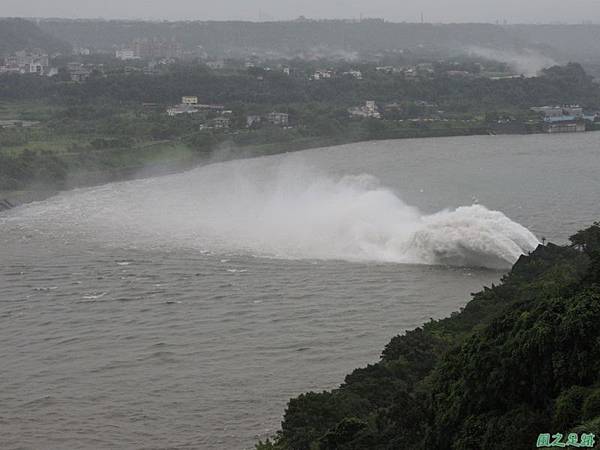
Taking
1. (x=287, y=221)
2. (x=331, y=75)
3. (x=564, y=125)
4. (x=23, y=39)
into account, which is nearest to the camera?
(x=287, y=221)

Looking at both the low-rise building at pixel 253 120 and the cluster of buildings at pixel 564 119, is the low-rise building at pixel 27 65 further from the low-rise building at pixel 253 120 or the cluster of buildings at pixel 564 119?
the cluster of buildings at pixel 564 119

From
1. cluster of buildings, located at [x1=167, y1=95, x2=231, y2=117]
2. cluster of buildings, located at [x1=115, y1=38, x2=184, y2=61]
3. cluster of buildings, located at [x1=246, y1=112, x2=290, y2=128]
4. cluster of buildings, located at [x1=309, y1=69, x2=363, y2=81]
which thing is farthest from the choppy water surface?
cluster of buildings, located at [x1=115, y1=38, x2=184, y2=61]

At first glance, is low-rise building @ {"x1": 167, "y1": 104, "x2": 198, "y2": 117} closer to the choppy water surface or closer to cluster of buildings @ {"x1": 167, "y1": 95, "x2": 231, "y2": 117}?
cluster of buildings @ {"x1": 167, "y1": 95, "x2": 231, "y2": 117}

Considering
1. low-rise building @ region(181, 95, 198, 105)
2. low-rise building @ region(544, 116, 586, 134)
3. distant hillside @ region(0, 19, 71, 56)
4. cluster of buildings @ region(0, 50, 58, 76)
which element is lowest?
low-rise building @ region(544, 116, 586, 134)

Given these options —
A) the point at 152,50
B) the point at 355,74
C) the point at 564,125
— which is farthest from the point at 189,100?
the point at 152,50

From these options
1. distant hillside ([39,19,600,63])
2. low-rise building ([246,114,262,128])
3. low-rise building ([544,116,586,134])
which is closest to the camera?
low-rise building ([246,114,262,128])

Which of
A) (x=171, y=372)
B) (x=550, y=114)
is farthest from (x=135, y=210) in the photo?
(x=550, y=114)

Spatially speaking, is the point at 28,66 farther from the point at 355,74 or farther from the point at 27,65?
the point at 355,74
